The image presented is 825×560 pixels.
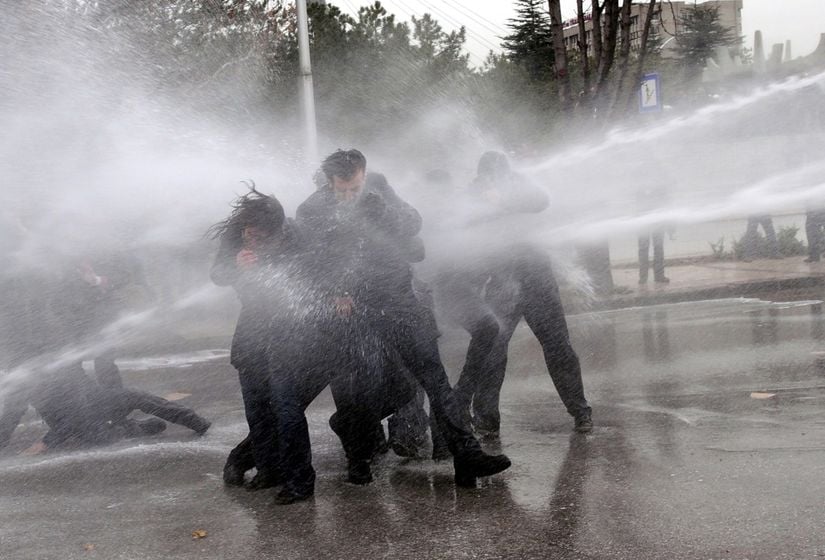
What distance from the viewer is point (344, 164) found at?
220 inches

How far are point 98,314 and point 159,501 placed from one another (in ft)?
7.66

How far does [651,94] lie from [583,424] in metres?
8.33

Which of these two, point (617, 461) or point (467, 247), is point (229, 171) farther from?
point (617, 461)

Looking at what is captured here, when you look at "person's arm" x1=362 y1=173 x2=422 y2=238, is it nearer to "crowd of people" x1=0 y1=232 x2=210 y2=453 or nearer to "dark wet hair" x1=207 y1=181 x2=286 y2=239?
"dark wet hair" x1=207 y1=181 x2=286 y2=239

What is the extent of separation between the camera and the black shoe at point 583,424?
634 centimetres

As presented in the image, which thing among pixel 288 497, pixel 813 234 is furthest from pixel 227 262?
pixel 813 234

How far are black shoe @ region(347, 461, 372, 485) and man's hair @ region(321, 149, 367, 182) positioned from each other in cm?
154

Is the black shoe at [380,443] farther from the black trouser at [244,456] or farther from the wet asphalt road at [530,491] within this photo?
the black trouser at [244,456]

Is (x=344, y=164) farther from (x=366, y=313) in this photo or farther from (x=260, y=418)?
(x=260, y=418)

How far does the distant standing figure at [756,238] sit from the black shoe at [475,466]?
35.5 ft

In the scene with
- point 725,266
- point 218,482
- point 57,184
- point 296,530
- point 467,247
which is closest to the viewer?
point 296,530

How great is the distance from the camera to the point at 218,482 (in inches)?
229

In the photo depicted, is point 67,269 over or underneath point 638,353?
over

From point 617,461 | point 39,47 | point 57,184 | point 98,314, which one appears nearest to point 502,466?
point 617,461
